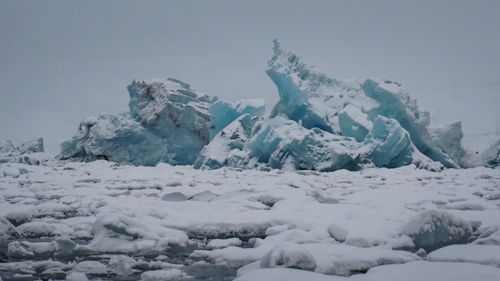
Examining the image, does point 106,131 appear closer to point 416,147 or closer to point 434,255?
point 416,147

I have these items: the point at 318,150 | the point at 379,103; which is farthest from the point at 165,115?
the point at 379,103

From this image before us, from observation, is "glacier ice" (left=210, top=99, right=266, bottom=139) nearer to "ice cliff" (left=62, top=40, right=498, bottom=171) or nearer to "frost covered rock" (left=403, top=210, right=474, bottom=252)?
"ice cliff" (left=62, top=40, right=498, bottom=171)

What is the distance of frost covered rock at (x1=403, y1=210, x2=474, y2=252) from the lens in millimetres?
3062

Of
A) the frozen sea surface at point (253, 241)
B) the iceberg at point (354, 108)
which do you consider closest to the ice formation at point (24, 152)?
the iceberg at point (354, 108)

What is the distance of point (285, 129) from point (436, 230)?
404 inches

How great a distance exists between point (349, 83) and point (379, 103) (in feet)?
7.72

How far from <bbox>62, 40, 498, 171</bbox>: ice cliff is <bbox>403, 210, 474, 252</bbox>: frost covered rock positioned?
29.1ft

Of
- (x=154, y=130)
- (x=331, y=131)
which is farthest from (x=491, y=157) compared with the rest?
(x=154, y=130)

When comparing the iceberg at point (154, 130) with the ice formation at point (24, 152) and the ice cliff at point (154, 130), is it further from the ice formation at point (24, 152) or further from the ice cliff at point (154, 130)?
the ice formation at point (24, 152)

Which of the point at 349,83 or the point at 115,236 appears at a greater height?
the point at 349,83

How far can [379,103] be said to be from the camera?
48.0 feet

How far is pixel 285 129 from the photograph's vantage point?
523 inches

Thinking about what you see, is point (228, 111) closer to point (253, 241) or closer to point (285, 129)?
point (285, 129)

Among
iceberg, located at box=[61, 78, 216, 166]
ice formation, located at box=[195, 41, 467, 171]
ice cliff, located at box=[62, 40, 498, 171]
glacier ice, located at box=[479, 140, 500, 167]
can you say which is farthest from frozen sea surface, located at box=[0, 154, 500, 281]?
iceberg, located at box=[61, 78, 216, 166]
